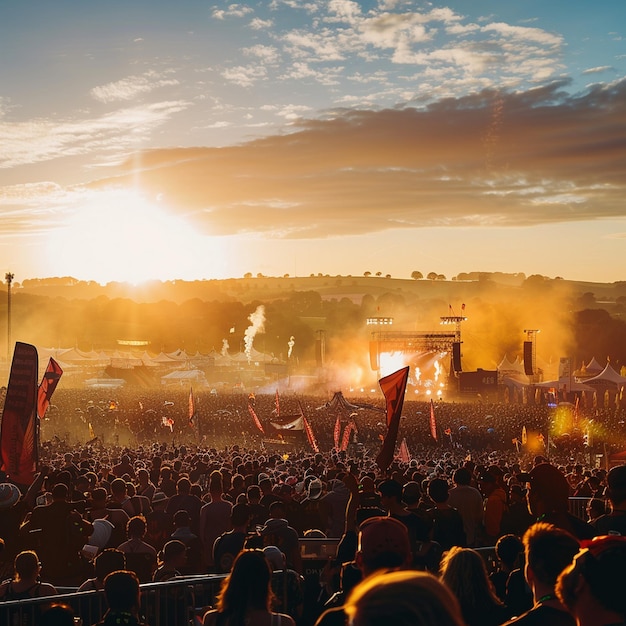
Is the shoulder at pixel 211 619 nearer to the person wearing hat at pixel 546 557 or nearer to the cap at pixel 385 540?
the cap at pixel 385 540

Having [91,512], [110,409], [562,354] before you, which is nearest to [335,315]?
[562,354]

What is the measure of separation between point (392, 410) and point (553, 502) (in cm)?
682

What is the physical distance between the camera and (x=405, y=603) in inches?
91.6

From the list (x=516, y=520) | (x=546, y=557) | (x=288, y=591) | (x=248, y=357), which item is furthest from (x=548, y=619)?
(x=248, y=357)

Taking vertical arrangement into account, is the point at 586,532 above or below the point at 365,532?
below

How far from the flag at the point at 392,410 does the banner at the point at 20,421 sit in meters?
5.03

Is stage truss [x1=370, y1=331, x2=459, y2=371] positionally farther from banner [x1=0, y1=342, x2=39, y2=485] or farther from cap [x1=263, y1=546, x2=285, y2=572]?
cap [x1=263, y1=546, x2=285, y2=572]

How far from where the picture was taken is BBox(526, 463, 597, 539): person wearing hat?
21.6ft

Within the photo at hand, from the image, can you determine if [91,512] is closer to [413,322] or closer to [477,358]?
[477,358]

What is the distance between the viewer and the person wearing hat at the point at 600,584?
3440 mm

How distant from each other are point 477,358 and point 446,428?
75.7 m

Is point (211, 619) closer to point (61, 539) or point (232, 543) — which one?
point (232, 543)

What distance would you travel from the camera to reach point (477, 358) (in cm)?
10988

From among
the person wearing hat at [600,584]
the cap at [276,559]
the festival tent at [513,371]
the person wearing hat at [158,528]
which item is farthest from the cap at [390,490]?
the festival tent at [513,371]
